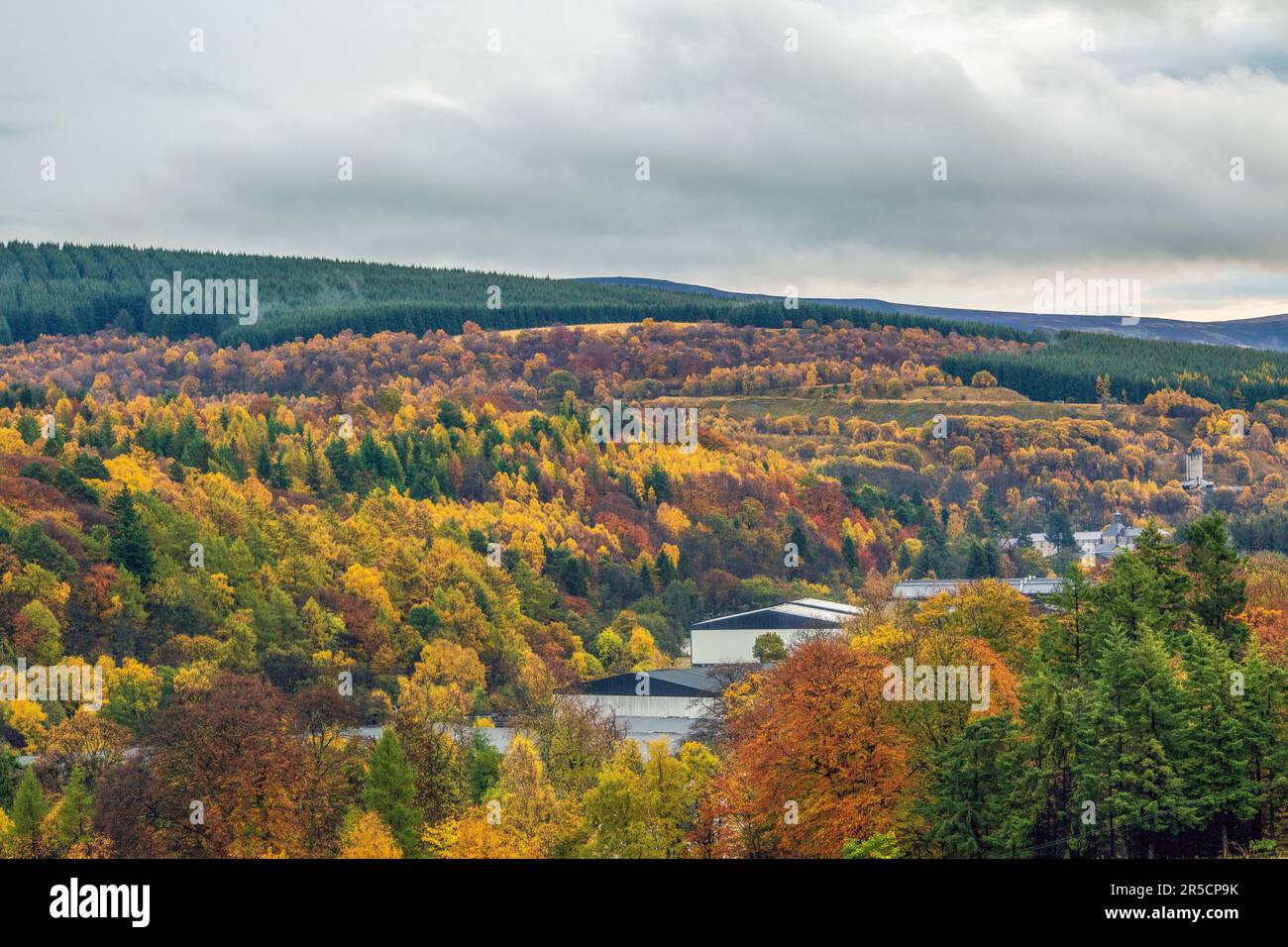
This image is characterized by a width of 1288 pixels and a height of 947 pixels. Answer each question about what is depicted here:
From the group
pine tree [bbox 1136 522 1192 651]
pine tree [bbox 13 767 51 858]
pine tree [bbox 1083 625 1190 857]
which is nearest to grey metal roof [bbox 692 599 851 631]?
pine tree [bbox 1136 522 1192 651]

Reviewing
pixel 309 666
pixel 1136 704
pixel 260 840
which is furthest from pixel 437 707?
pixel 1136 704

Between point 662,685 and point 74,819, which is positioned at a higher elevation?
point 74,819

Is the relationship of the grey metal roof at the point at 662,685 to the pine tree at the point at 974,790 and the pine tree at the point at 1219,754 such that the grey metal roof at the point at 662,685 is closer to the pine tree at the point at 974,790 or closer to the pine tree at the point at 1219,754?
the pine tree at the point at 974,790

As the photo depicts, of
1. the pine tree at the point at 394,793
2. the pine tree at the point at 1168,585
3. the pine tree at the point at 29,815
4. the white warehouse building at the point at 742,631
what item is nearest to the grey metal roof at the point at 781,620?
the white warehouse building at the point at 742,631

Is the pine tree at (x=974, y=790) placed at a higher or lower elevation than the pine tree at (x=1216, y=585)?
lower

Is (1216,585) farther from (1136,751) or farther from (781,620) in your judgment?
(781,620)

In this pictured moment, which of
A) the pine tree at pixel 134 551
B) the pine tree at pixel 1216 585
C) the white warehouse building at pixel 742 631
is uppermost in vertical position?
the pine tree at pixel 1216 585

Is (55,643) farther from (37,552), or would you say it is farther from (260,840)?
(260,840)

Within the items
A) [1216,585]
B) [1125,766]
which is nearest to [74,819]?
[1125,766]
